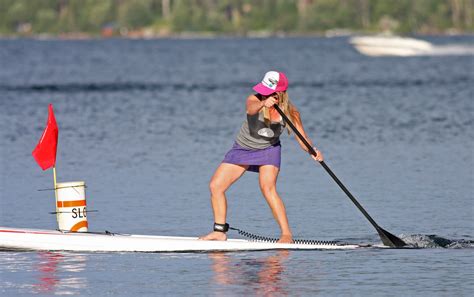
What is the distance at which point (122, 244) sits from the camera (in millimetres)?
17078

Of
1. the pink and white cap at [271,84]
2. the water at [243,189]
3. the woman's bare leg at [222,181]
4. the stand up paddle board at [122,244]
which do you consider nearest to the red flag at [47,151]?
the stand up paddle board at [122,244]

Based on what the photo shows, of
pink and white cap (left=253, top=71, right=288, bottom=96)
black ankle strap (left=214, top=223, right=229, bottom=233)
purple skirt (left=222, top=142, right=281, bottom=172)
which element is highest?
pink and white cap (left=253, top=71, right=288, bottom=96)

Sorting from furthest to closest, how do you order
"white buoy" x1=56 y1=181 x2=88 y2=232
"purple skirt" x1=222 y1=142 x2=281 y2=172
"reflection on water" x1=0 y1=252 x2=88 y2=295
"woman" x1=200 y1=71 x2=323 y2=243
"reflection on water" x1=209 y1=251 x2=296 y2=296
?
"white buoy" x1=56 y1=181 x2=88 y2=232 → "purple skirt" x1=222 y1=142 x2=281 y2=172 → "woman" x1=200 y1=71 x2=323 y2=243 → "reflection on water" x1=0 y1=252 x2=88 y2=295 → "reflection on water" x1=209 y1=251 x2=296 y2=296

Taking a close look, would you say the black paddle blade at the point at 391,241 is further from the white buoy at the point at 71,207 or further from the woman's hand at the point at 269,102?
the white buoy at the point at 71,207

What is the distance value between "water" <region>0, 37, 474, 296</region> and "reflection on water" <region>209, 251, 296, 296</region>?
0.07 feet

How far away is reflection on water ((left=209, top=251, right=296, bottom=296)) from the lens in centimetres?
1466

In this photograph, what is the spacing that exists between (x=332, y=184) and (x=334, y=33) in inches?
6880

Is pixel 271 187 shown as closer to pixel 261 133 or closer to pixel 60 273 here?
pixel 261 133

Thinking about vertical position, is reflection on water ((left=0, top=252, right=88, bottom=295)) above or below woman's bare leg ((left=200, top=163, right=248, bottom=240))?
below

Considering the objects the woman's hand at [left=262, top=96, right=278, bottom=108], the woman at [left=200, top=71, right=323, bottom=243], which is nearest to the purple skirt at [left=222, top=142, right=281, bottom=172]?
the woman at [left=200, top=71, right=323, bottom=243]

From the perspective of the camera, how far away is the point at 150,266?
16141 mm

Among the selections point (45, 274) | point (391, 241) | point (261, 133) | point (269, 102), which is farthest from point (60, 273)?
point (391, 241)

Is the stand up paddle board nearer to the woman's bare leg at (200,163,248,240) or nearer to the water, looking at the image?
the water

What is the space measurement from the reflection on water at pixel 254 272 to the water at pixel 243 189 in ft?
0.07
